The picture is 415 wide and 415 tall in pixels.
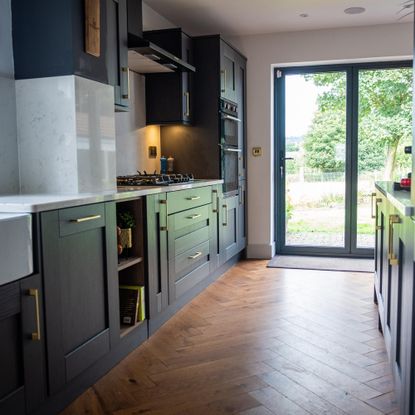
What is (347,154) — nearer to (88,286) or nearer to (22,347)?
(88,286)

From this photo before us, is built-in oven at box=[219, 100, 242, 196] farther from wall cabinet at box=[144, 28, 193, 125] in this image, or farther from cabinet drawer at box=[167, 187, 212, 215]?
cabinet drawer at box=[167, 187, 212, 215]

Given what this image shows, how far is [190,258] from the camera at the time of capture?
3.50 metres

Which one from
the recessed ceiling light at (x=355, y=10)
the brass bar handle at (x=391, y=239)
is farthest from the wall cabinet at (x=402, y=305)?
the recessed ceiling light at (x=355, y=10)

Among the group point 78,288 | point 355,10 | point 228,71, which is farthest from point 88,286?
point 355,10

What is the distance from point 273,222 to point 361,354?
9.30 feet

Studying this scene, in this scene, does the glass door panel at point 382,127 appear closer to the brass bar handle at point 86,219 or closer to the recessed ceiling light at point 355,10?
the recessed ceiling light at point 355,10

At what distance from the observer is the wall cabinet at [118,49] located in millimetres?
2808

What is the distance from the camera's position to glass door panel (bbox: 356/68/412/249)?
5004 mm

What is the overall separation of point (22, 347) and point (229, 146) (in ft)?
10.5

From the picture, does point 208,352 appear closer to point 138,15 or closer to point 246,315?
point 246,315

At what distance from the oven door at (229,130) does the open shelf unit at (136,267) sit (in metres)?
1.83

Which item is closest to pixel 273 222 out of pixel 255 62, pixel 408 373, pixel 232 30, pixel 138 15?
pixel 255 62

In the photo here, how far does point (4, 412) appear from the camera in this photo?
165 cm

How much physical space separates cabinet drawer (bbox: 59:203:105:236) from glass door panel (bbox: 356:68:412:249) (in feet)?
11.9
